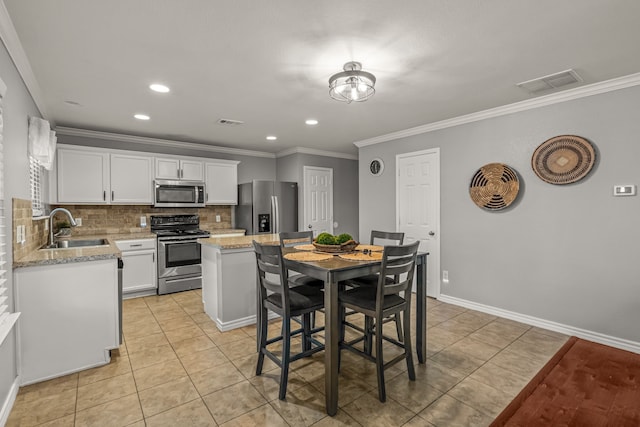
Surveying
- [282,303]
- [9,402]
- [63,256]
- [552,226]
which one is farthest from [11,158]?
[552,226]

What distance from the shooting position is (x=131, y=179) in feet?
15.0

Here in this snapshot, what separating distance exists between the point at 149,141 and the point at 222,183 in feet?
4.10

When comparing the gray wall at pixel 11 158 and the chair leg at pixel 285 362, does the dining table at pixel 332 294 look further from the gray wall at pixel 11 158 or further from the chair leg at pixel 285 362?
the gray wall at pixel 11 158

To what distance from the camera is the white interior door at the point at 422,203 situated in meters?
4.16

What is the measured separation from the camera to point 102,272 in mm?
2492

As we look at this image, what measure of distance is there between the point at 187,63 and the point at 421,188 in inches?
125

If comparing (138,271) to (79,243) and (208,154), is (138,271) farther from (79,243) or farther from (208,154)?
(208,154)

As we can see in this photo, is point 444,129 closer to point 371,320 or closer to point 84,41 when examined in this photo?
point 371,320

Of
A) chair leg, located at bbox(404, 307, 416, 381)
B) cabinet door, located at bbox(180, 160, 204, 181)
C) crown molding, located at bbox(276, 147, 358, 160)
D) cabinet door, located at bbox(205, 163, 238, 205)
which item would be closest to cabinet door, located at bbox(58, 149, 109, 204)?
cabinet door, located at bbox(180, 160, 204, 181)

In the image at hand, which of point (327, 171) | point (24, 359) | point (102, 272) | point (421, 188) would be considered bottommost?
point (24, 359)

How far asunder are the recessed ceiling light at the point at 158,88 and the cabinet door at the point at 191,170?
6.98ft

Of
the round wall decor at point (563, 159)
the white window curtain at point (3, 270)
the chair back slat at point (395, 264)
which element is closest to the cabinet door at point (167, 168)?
the white window curtain at point (3, 270)

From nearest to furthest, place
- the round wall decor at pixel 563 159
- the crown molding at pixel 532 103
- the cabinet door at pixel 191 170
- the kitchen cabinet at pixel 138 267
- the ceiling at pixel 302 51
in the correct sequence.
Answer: the ceiling at pixel 302 51 → the crown molding at pixel 532 103 → the round wall decor at pixel 563 159 → the kitchen cabinet at pixel 138 267 → the cabinet door at pixel 191 170

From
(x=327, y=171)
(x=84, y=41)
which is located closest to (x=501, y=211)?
(x=327, y=171)
